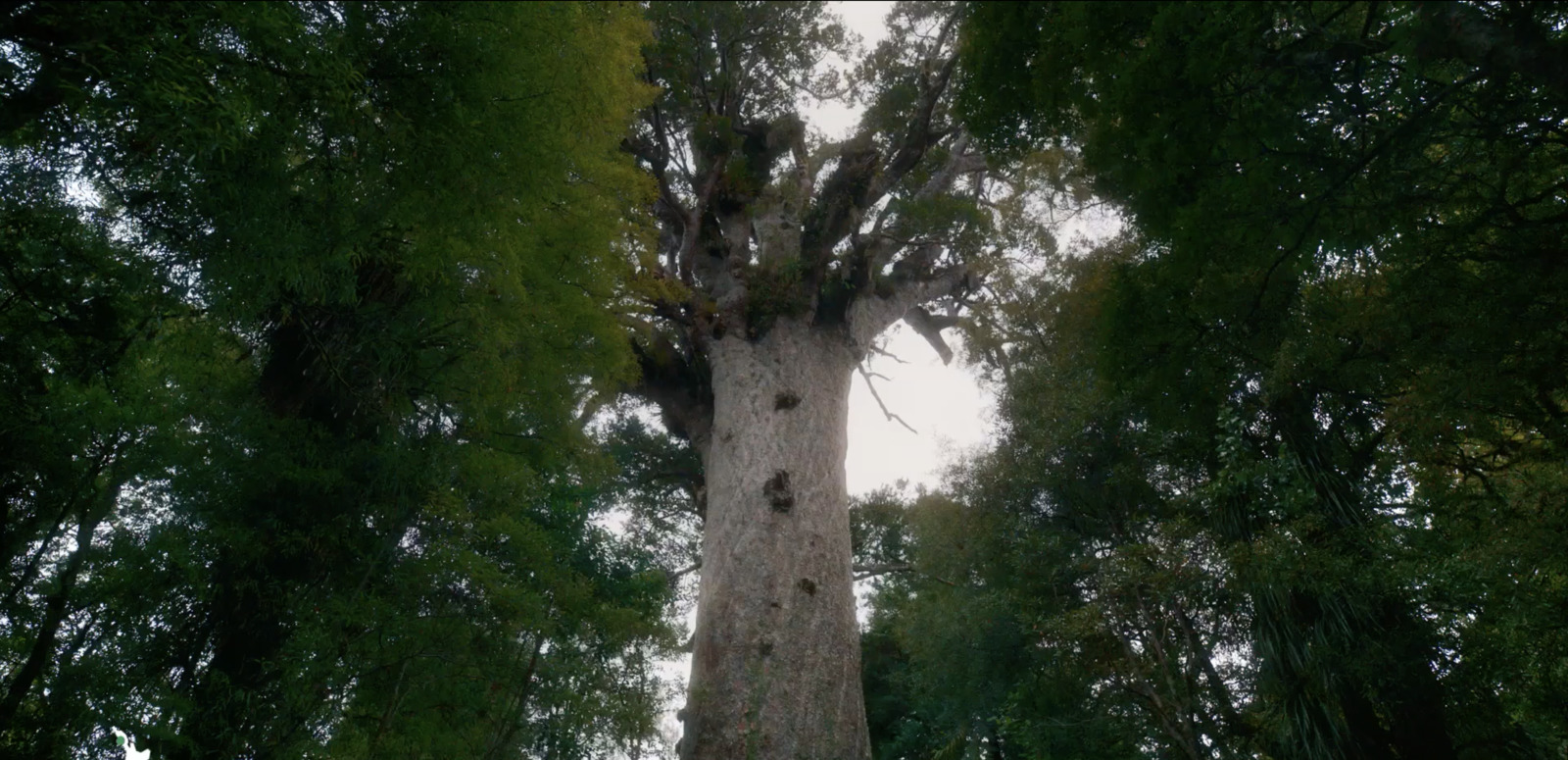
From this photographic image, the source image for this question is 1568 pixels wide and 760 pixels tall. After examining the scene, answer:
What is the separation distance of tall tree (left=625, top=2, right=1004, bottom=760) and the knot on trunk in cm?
2

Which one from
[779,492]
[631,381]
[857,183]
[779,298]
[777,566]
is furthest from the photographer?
[857,183]

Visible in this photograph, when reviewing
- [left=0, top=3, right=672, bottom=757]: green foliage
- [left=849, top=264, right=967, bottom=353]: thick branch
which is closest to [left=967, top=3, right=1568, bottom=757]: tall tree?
[left=0, top=3, right=672, bottom=757]: green foliage

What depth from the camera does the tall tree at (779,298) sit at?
5.55 meters

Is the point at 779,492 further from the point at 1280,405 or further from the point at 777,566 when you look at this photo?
the point at 1280,405

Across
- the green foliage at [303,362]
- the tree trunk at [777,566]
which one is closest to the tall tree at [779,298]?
the tree trunk at [777,566]

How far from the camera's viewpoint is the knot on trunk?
633 cm

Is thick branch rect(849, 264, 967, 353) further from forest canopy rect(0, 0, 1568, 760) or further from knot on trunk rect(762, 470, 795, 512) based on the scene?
knot on trunk rect(762, 470, 795, 512)

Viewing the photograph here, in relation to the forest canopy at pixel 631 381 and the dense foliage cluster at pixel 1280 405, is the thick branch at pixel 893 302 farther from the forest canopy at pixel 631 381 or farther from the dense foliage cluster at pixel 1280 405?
the dense foliage cluster at pixel 1280 405

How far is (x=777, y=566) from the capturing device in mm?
5953

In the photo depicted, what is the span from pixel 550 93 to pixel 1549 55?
273 cm

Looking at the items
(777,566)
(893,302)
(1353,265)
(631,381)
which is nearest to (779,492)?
(777,566)

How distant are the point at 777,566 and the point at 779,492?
0.65m

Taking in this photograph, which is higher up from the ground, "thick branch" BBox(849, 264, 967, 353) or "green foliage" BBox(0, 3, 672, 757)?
"thick branch" BBox(849, 264, 967, 353)

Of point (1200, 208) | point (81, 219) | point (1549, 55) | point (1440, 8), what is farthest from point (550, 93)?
point (1549, 55)
